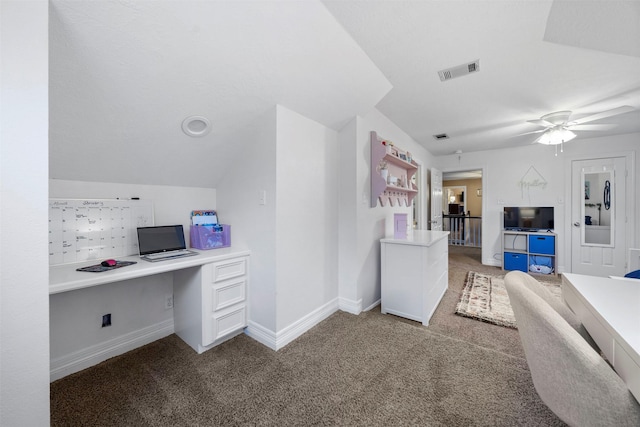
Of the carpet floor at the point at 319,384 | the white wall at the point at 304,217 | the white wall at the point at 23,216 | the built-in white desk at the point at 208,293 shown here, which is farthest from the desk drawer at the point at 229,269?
the white wall at the point at 23,216

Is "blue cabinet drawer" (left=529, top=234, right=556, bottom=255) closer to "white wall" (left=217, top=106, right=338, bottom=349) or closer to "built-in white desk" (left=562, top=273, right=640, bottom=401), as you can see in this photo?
"built-in white desk" (left=562, top=273, right=640, bottom=401)

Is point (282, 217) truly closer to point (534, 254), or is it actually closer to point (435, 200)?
point (435, 200)

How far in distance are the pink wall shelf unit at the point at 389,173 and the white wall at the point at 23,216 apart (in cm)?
239

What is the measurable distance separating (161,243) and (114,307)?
0.56 metres

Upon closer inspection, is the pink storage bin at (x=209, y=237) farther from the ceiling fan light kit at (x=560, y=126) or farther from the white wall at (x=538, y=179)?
the white wall at (x=538, y=179)

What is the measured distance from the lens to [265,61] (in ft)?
5.33

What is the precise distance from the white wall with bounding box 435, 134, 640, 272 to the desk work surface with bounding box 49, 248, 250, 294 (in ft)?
16.2

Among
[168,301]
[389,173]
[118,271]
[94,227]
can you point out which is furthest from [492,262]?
[94,227]

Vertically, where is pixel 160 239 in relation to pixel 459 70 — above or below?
below

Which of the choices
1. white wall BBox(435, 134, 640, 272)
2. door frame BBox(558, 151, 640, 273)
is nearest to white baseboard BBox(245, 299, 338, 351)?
white wall BBox(435, 134, 640, 272)

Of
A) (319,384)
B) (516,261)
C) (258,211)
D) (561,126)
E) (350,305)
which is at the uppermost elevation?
(561,126)

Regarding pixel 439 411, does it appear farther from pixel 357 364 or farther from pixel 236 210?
pixel 236 210

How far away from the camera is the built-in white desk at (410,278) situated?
2350mm

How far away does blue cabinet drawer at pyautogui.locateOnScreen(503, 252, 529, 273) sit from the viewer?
428 cm
